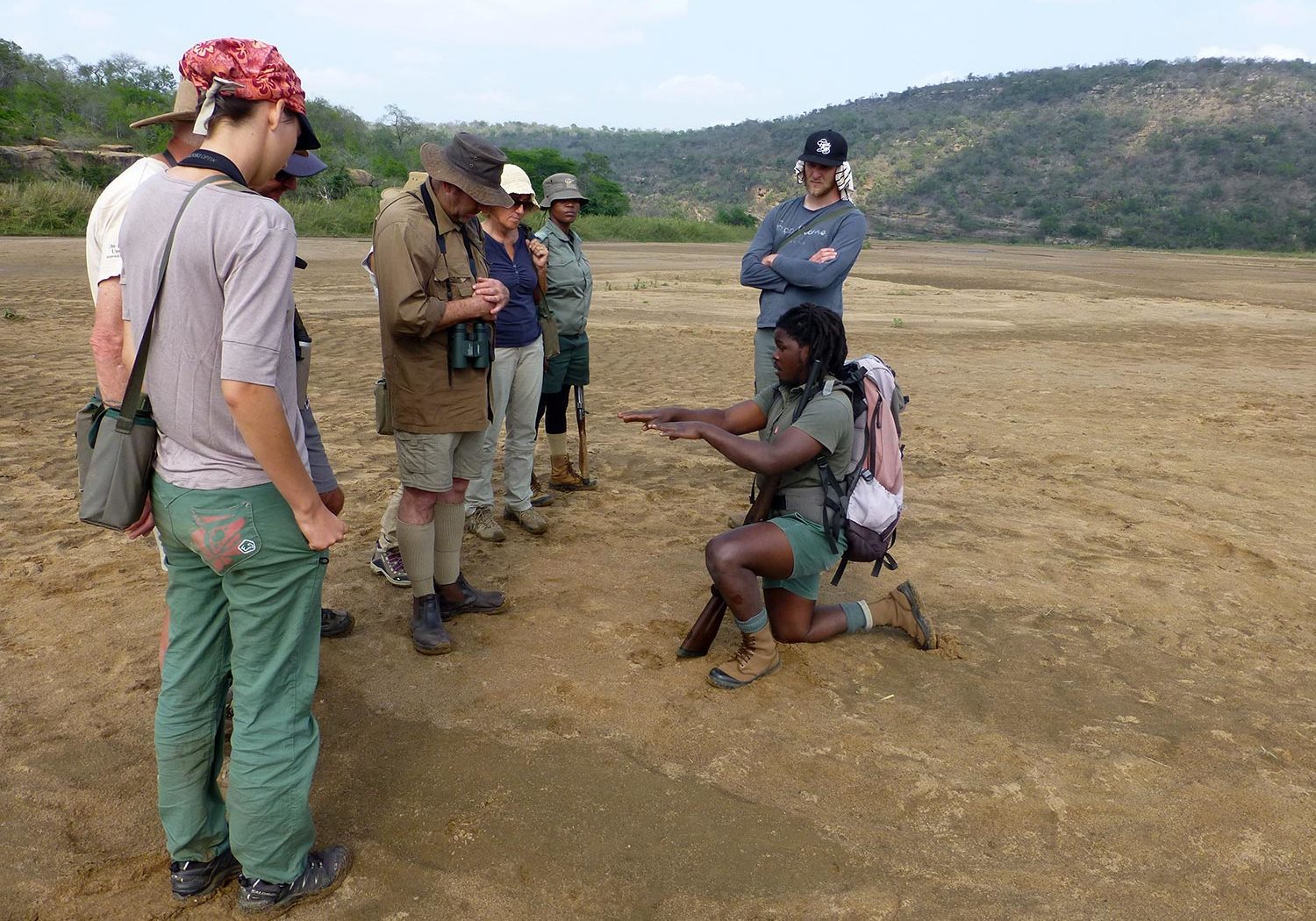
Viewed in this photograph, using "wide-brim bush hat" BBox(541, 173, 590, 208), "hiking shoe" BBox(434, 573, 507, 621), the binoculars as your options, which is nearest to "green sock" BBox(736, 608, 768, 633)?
"hiking shoe" BBox(434, 573, 507, 621)

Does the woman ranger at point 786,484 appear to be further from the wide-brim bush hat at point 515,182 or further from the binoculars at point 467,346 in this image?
the wide-brim bush hat at point 515,182

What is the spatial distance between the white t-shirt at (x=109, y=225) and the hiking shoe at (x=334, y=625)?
5.51 feet

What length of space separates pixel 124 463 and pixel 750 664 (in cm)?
227

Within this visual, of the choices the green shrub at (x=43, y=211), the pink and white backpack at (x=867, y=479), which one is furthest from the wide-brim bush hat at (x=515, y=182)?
the green shrub at (x=43, y=211)

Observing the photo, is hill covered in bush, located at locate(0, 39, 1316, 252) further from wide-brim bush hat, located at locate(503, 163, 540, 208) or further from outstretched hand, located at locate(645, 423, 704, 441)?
outstretched hand, located at locate(645, 423, 704, 441)

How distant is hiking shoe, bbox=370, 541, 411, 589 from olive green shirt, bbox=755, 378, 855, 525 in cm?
173

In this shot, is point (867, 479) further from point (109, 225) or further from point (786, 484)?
point (109, 225)

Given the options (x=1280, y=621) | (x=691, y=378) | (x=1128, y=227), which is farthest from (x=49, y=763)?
(x=1128, y=227)

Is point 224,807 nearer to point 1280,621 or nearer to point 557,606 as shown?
point 557,606

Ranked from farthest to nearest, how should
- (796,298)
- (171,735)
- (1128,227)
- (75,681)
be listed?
(1128,227)
(796,298)
(75,681)
(171,735)

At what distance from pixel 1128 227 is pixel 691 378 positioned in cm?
5363

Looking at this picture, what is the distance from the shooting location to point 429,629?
3.79 metres

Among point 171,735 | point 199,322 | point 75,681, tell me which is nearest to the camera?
point 199,322

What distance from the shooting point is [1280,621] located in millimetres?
4297
